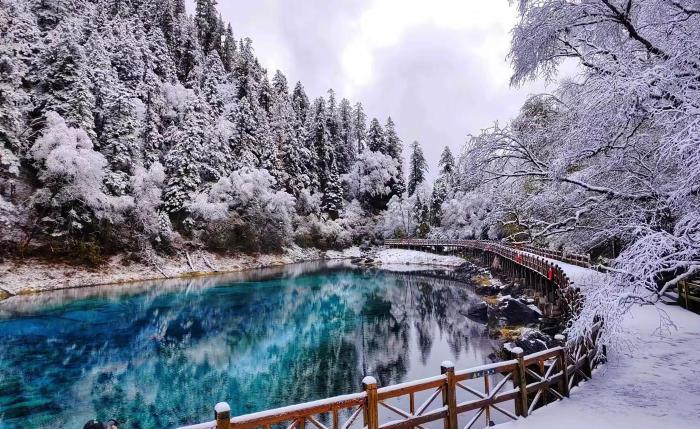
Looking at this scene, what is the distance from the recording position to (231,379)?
49.0 ft

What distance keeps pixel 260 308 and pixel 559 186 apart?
21.9 meters

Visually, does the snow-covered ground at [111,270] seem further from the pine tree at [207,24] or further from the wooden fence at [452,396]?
the pine tree at [207,24]

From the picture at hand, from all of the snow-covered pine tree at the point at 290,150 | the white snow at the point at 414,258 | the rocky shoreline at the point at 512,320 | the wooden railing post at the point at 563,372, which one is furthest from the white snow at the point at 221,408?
the snow-covered pine tree at the point at 290,150

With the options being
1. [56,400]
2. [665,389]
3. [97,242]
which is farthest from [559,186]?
[97,242]

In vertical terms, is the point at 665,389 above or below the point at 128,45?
below

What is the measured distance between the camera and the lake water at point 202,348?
12.8 meters

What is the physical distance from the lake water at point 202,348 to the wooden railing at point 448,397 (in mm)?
7194

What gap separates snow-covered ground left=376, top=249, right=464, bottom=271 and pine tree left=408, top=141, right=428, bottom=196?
20.2 meters

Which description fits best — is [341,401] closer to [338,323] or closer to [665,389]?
[665,389]

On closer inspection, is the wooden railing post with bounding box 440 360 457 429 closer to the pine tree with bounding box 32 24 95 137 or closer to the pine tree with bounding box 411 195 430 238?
the pine tree with bounding box 32 24 95 137

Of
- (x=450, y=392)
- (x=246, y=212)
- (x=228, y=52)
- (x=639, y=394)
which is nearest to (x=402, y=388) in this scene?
(x=450, y=392)

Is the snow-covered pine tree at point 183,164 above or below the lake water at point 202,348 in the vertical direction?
above

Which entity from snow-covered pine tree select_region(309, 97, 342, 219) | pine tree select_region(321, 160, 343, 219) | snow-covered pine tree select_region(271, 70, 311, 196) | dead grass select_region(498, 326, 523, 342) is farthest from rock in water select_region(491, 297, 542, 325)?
A: snow-covered pine tree select_region(309, 97, 342, 219)

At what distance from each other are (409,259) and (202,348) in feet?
141
